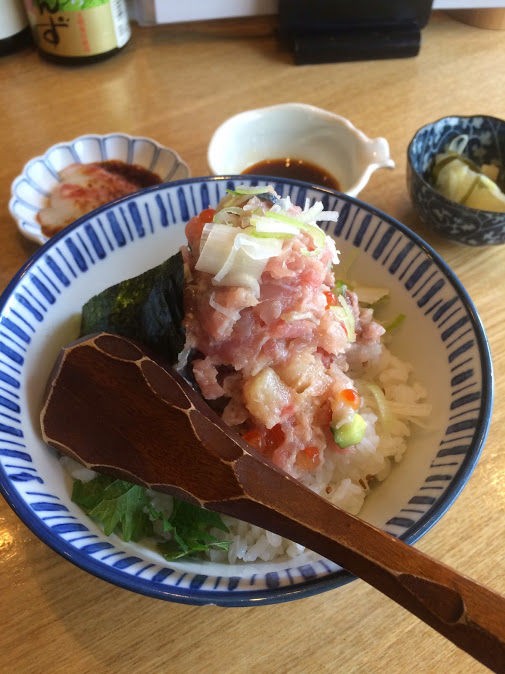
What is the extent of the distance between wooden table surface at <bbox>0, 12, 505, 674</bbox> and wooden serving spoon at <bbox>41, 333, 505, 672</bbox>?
29 cm

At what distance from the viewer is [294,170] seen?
216cm

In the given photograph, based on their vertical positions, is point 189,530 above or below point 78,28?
below

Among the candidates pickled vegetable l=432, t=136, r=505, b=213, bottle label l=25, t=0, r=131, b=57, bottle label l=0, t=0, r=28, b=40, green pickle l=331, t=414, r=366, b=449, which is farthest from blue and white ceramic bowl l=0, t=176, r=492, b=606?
bottle label l=0, t=0, r=28, b=40

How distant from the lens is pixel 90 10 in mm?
2361

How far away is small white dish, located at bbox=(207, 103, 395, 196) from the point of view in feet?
6.70

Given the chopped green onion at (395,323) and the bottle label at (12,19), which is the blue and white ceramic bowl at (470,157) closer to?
the chopped green onion at (395,323)

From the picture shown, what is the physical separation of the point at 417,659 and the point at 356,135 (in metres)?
1.64

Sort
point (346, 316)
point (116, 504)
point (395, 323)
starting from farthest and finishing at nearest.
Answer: point (395, 323) < point (346, 316) < point (116, 504)

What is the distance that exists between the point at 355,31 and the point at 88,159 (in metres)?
1.45

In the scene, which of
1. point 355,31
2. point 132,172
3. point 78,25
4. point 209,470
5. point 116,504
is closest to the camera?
point 209,470

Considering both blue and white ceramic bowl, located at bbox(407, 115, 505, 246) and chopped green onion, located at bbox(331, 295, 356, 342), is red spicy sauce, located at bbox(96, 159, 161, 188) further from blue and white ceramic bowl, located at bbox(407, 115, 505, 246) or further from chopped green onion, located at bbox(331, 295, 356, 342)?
chopped green onion, located at bbox(331, 295, 356, 342)

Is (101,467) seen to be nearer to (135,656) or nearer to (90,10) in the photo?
(135,656)

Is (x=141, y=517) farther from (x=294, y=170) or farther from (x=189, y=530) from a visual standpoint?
(x=294, y=170)

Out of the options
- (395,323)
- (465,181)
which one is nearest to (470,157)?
Answer: (465,181)
